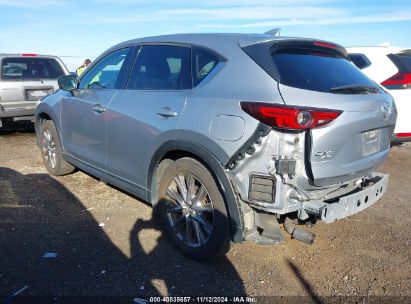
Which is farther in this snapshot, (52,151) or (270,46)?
(52,151)

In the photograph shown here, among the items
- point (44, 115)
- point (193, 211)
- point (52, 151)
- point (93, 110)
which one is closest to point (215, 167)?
point (193, 211)

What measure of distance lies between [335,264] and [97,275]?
2.04 m

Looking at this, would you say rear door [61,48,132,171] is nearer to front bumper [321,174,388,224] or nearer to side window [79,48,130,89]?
side window [79,48,130,89]

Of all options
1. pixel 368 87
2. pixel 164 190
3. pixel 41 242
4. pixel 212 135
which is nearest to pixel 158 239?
pixel 164 190

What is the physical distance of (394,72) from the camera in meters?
6.46

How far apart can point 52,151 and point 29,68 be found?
3701mm

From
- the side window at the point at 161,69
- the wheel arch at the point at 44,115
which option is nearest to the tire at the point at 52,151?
the wheel arch at the point at 44,115

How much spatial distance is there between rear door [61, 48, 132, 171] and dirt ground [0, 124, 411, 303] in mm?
645

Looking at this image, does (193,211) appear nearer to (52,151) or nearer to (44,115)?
(52,151)

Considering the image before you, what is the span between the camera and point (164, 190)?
12.1ft

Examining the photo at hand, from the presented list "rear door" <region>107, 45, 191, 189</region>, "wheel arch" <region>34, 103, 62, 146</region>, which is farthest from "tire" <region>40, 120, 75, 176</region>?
"rear door" <region>107, 45, 191, 189</region>

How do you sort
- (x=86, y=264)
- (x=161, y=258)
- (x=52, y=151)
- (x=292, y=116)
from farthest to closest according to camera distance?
(x=52, y=151) → (x=161, y=258) → (x=86, y=264) → (x=292, y=116)

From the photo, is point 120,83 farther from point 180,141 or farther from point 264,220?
point 264,220

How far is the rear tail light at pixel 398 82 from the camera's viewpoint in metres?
6.27
